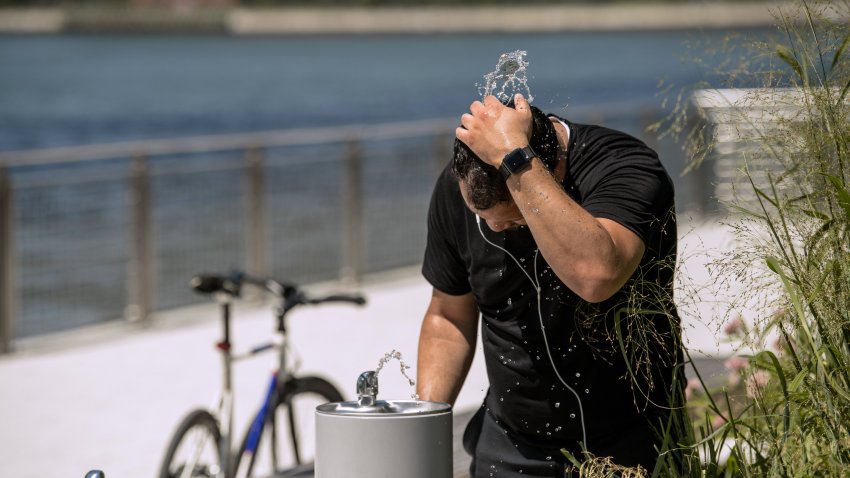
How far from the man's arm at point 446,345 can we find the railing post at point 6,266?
5.97 meters

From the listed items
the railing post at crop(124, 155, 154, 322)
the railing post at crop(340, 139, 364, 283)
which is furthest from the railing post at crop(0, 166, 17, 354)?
the railing post at crop(340, 139, 364, 283)

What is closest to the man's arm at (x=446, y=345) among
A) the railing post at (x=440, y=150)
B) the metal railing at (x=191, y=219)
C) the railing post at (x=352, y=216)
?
the metal railing at (x=191, y=219)

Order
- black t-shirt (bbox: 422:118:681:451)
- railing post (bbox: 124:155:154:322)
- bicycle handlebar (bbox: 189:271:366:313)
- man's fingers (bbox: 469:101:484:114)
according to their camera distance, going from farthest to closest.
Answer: railing post (bbox: 124:155:154:322) → bicycle handlebar (bbox: 189:271:366:313) → black t-shirt (bbox: 422:118:681:451) → man's fingers (bbox: 469:101:484:114)

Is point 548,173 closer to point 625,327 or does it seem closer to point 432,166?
point 625,327

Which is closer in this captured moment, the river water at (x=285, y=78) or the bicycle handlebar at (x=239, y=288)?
the bicycle handlebar at (x=239, y=288)

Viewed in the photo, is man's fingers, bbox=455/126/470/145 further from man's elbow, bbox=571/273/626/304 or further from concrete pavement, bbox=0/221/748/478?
concrete pavement, bbox=0/221/748/478

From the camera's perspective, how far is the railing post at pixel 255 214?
10.0 m

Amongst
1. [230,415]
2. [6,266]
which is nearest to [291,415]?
[230,415]

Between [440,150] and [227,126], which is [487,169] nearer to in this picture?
[440,150]

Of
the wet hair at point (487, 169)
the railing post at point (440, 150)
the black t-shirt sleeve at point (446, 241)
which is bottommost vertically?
the black t-shirt sleeve at point (446, 241)

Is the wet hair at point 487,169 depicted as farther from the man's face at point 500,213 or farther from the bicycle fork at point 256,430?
the bicycle fork at point 256,430

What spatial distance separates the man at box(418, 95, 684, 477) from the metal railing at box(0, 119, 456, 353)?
6.07m

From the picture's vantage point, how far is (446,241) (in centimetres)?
302

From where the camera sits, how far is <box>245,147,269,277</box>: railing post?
1005 centimetres
